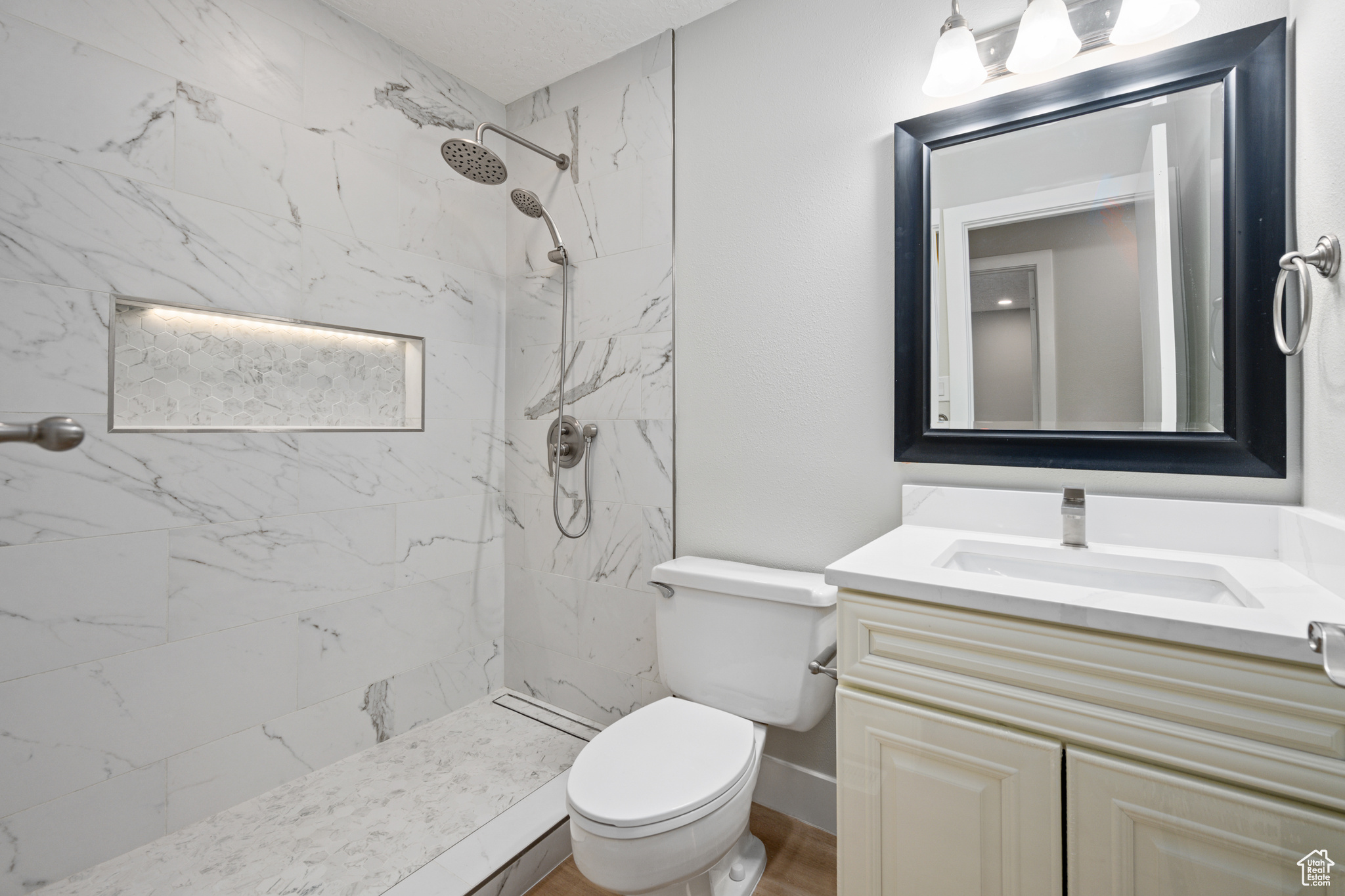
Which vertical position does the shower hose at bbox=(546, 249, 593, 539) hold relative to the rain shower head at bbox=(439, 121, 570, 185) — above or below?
below

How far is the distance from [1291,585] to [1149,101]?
0.95m

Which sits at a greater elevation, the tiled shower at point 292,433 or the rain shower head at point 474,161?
the rain shower head at point 474,161

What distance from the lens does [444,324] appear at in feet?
6.63

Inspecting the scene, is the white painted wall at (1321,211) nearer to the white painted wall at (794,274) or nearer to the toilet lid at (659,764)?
the white painted wall at (794,274)

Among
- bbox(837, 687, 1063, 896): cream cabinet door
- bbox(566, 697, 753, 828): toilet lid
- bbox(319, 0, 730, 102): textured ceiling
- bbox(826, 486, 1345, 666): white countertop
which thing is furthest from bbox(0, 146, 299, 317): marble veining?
bbox(837, 687, 1063, 896): cream cabinet door

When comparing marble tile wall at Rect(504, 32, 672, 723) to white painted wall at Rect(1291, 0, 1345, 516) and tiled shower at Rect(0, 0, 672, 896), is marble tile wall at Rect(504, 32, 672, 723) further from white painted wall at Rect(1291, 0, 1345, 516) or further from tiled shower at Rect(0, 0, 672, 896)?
white painted wall at Rect(1291, 0, 1345, 516)

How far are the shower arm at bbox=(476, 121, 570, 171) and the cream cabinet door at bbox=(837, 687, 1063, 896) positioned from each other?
1729 mm

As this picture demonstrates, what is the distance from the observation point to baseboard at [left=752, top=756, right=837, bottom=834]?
1.52 m

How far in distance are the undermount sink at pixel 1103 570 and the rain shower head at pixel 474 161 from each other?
1.58 metres

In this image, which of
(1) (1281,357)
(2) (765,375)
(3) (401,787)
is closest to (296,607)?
(3) (401,787)

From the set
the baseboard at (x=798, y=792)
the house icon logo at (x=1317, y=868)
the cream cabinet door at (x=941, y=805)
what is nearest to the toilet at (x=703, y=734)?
the baseboard at (x=798, y=792)

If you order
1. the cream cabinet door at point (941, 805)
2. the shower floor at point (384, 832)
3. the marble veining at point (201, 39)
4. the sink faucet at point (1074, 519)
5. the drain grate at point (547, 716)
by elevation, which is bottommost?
the shower floor at point (384, 832)

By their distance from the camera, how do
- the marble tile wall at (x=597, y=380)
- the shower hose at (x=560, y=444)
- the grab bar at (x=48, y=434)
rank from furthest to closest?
the shower hose at (x=560, y=444) → the marble tile wall at (x=597, y=380) → the grab bar at (x=48, y=434)

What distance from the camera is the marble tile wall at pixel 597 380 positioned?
1.82 meters
